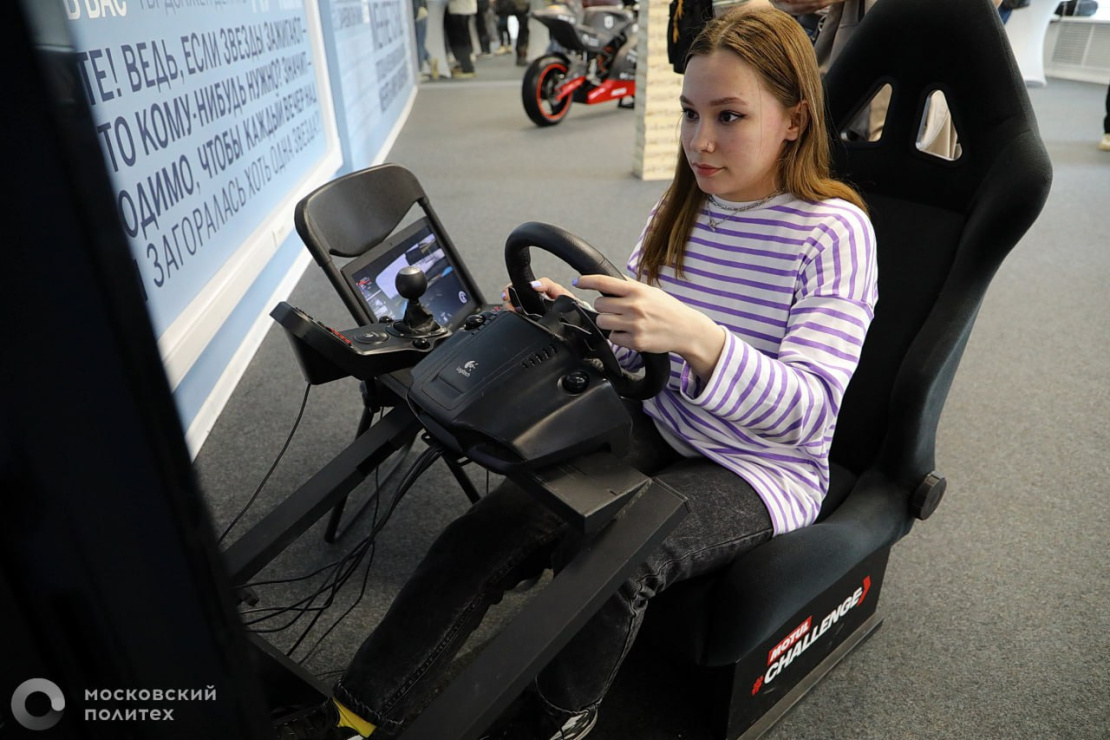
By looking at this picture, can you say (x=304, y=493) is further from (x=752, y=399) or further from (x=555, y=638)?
(x=752, y=399)

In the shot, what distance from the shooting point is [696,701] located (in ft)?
3.71

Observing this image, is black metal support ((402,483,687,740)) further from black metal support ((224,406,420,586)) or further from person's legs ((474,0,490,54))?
person's legs ((474,0,490,54))

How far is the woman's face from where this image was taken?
3.10 ft

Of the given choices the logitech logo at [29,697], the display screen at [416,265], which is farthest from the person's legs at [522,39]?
the logitech logo at [29,697]

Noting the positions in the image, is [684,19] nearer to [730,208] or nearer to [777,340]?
[730,208]

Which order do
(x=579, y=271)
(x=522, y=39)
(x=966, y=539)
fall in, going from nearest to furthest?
(x=579, y=271) < (x=966, y=539) < (x=522, y=39)

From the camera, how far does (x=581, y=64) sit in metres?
5.35

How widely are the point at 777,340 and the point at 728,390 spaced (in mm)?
198

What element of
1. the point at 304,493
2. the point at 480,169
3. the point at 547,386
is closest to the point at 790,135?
the point at 547,386

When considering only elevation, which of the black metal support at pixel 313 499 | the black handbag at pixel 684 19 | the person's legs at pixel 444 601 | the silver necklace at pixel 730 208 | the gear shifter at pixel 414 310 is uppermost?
the black handbag at pixel 684 19

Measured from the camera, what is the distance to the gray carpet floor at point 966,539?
45.8 inches

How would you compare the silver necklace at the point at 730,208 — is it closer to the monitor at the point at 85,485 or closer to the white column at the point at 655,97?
the monitor at the point at 85,485

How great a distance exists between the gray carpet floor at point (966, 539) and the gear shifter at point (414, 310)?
404 mm

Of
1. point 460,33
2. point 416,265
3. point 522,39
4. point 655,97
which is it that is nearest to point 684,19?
point 416,265
